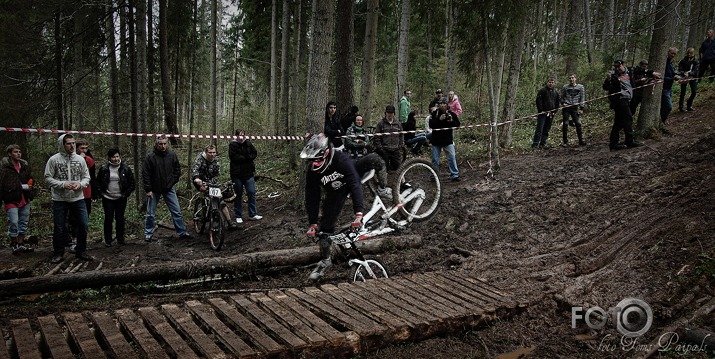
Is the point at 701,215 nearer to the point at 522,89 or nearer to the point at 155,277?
the point at 155,277

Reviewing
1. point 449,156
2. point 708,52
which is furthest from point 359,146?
point 708,52

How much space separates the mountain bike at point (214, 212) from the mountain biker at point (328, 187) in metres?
3.57

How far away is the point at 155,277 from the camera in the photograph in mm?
6430

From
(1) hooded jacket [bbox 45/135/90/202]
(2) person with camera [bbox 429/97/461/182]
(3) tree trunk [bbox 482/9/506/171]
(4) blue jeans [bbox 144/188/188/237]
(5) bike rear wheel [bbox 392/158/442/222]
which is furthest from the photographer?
(2) person with camera [bbox 429/97/461/182]

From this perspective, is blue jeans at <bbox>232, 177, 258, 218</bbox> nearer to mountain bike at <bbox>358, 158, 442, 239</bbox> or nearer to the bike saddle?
mountain bike at <bbox>358, 158, 442, 239</bbox>

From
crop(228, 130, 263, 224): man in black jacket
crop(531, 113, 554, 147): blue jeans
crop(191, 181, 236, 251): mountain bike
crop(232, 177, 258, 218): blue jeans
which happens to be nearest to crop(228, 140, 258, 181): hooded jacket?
crop(228, 130, 263, 224): man in black jacket

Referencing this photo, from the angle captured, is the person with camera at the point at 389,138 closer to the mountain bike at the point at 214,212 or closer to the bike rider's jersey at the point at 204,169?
the mountain bike at the point at 214,212

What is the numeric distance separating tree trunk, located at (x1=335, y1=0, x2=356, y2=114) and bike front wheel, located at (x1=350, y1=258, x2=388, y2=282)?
5.65m

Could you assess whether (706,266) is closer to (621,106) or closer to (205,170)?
(621,106)

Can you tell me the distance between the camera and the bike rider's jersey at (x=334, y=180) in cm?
602

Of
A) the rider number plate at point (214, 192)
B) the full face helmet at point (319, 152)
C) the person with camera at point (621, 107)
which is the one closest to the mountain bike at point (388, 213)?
the full face helmet at point (319, 152)

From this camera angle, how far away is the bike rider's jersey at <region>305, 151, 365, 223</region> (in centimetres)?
602

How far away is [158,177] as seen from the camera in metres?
9.66

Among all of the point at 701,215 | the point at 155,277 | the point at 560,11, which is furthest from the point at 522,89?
the point at 155,277
